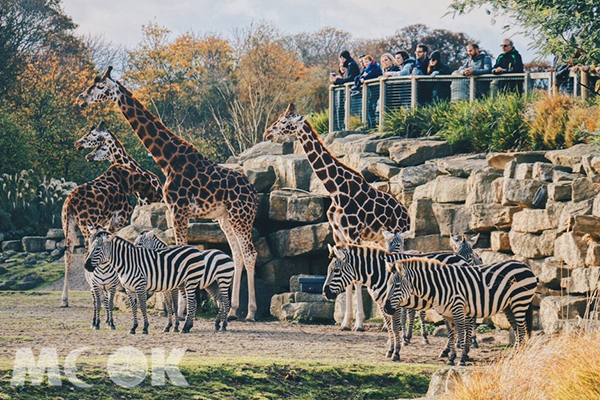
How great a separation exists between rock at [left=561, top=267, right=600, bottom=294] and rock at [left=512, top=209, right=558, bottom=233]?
45.3 inches

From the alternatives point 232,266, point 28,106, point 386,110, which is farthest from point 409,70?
point 28,106

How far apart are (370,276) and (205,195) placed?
19.8ft

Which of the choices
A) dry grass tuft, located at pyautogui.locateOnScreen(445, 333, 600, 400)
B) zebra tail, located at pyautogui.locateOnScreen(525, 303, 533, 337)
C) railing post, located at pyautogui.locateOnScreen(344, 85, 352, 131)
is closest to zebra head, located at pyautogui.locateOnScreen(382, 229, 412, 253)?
zebra tail, located at pyautogui.locateOnScreen(525, 303, 533, 337)

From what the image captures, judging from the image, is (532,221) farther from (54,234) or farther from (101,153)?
(54,234)

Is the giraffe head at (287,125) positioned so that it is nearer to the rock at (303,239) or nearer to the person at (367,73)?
the rock at (303,239)

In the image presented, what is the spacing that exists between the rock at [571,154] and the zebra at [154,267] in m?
6.03

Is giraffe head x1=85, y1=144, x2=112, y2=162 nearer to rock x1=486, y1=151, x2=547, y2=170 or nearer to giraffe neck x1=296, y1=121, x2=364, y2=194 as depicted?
giraffe neck x1=296, y1=121, x2=364, y2=194

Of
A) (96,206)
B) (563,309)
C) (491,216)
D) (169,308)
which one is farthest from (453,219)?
(96,206)

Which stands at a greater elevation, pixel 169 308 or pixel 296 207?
pixel 296 207

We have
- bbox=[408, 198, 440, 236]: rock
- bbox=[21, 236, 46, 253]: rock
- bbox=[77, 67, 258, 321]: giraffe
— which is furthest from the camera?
bbox=[21, 236, 46, 253]: rock

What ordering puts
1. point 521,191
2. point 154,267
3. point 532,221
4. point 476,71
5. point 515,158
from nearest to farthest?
1. point 154,267
2. point 532,221
3. point 521,191
4. point 515,158
5. point 476,71

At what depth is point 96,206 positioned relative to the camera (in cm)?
2075

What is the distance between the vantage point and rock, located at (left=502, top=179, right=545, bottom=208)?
16750 millimetres

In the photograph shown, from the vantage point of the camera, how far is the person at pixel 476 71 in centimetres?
2247
